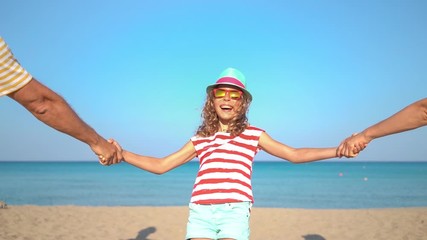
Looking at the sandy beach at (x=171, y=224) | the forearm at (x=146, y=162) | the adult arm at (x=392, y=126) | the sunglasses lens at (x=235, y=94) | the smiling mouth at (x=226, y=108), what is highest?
the sunglasses lens at (x=235, y=94)

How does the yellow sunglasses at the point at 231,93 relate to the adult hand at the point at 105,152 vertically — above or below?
above

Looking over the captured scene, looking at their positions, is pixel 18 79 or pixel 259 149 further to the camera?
pixel 259 149

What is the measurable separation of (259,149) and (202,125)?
2.24 ft

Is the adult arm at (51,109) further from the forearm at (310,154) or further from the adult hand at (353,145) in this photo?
the adult hand at (353,145)

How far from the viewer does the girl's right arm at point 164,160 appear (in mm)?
5180

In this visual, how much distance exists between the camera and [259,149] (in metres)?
5.01

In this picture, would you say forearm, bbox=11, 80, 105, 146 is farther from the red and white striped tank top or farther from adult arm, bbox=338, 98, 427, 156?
adult arm, bbox=338, 98, 427, 156

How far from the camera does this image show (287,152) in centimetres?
500

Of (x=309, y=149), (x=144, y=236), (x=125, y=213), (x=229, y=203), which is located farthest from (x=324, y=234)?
(x=229, y=203)

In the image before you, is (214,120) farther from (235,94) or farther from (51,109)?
(51,109)

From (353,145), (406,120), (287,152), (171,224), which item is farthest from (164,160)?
(171,224)

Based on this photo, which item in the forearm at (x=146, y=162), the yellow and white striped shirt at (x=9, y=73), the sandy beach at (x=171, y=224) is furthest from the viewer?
the sandy beach at (x=171, y=224)

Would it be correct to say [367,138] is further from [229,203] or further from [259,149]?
[229,203]

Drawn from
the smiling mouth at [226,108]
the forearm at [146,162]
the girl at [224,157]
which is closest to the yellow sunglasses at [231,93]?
the girl at [224,157]
